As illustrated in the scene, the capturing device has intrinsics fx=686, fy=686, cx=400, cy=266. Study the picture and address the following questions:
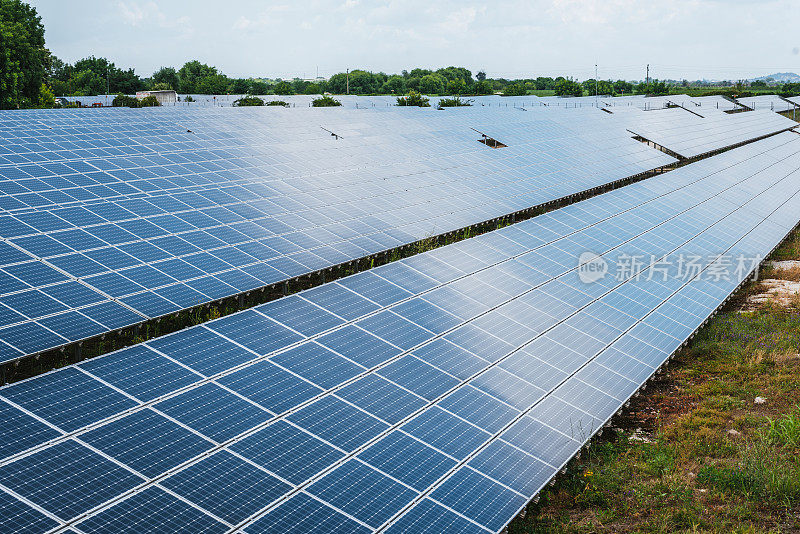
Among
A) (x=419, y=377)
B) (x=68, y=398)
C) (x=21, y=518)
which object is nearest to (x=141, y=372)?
(x=68, y=398)

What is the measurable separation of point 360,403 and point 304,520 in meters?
3.66

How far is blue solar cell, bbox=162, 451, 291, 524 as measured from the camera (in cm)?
1116

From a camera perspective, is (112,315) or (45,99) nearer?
(112,315)

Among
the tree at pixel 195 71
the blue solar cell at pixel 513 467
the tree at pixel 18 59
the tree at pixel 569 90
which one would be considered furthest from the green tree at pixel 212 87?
the blue solar cell at pixel 513 467

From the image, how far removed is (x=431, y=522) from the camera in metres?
12.0

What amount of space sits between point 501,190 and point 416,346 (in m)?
20.4

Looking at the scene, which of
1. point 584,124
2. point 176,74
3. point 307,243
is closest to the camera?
point 307,243

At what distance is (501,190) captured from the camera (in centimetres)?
3628

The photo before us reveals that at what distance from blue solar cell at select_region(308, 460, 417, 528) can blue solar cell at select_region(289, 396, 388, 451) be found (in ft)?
2.25

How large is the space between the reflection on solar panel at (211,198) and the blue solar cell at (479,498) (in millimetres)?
8958

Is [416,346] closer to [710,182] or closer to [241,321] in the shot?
[241,321]

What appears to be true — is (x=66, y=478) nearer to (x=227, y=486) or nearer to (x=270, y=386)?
(x=227, y=486)

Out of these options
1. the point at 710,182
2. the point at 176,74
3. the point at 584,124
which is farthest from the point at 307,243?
the point at 176,74

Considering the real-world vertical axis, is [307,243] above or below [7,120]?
below
